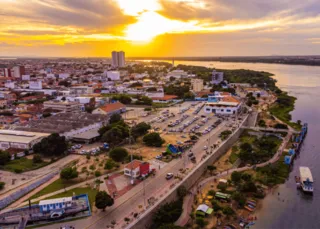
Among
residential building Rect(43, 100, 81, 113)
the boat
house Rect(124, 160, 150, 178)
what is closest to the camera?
house Rect(124, 160, 150, 178)

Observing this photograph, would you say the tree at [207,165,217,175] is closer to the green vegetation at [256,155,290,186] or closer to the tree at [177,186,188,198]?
the green vegetation at [256,155,290,186]

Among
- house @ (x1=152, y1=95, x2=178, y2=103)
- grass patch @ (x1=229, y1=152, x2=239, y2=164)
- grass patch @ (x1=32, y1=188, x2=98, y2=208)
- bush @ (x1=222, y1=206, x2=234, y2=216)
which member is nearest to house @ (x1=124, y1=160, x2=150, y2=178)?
grass patch @ (x1=32, y1=188, x2=98, y2=208)

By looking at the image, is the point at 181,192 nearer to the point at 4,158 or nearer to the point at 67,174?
the point at 67,174

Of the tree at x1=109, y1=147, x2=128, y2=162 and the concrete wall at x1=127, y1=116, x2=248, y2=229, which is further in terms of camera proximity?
the tree at x1=109, y1=147, x2=128, y2=162

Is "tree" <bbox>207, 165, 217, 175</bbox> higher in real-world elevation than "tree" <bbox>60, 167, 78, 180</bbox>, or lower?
lower

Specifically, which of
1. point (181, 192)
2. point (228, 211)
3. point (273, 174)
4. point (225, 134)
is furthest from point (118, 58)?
point (228, 211)

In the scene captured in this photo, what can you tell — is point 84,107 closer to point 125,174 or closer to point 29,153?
point 29,153
